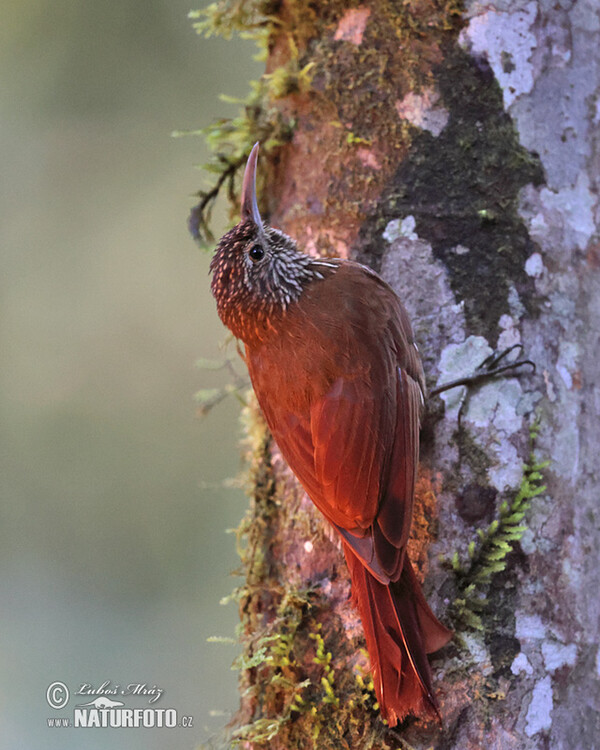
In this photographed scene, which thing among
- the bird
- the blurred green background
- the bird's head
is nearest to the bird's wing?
the bird

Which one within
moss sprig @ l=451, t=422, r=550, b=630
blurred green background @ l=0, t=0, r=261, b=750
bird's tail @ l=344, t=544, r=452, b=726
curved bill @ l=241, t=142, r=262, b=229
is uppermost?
blurred green background @ l=0, t=0, r=261, b=750

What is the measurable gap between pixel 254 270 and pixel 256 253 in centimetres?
6

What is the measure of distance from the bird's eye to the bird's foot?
0.75 metres

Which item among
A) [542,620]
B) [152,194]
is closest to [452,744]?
[542,620]

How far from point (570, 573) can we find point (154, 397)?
4.13 m

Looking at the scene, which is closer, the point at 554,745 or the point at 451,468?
the point at 554,745

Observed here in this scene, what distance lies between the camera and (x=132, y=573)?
524 centimetres

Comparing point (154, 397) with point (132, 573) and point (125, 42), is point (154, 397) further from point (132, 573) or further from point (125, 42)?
point (125, 42)

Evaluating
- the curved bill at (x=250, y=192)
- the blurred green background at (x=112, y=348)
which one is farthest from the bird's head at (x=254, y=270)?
the blurred green background at (x=112, y=348)

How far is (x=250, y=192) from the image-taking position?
2.52m

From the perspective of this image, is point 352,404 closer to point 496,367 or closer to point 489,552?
point 496,367

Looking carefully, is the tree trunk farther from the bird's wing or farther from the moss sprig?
the bird's wing

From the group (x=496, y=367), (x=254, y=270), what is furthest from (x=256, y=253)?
(x=496, y=367)

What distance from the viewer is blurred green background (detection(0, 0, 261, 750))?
5.13 m
